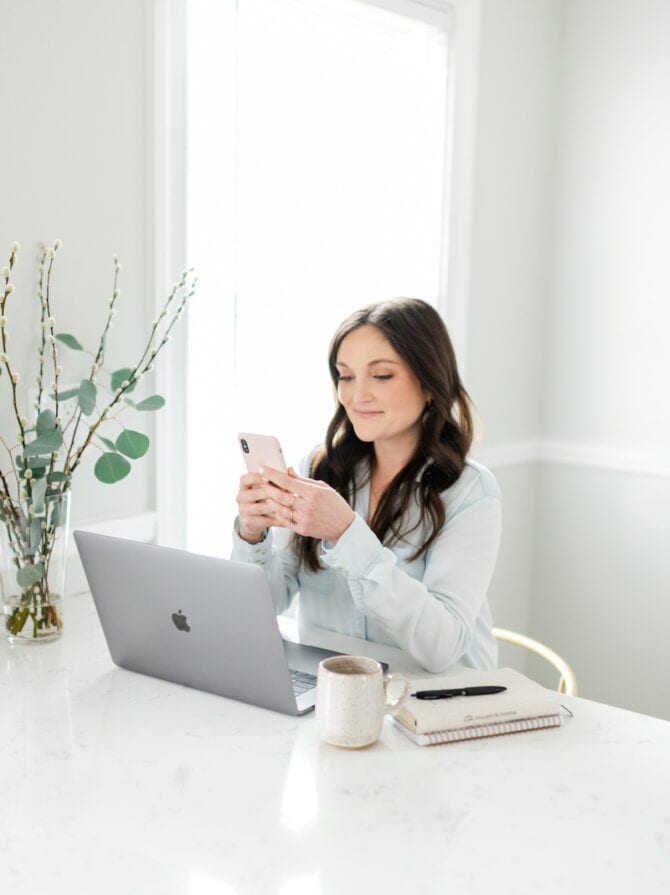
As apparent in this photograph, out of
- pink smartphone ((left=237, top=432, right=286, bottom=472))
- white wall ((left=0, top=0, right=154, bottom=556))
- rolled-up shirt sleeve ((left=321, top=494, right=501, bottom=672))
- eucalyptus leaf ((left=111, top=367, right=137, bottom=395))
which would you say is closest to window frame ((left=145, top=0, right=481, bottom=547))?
white wall ((left=0, top=0, right=154, bottom=556))

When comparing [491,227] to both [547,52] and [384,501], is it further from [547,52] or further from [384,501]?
[384,501]

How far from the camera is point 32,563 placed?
5.29 feet

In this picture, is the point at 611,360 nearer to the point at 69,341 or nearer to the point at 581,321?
the point at 581,321

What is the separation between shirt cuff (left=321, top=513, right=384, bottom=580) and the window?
76 cm

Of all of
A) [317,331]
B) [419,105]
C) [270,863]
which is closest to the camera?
[270,863]

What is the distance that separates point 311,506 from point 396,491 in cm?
31

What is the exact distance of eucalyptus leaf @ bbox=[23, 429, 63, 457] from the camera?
1.56 m

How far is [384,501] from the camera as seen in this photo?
1.80m

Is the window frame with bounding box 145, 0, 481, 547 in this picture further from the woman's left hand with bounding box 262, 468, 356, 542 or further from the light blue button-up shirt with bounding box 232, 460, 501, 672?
the woman's left hand with bounding box 262, 468, 356, 542

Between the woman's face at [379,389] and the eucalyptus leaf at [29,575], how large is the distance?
1.90 ft

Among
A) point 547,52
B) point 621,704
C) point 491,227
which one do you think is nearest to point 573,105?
point 547,52

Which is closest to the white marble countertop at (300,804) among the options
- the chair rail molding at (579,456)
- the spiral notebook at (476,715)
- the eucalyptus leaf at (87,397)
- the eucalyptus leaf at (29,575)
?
the spiral notebook at (476,715)

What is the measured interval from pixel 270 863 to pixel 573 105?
267 centimetres

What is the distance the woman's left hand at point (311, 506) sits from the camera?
1521mm
